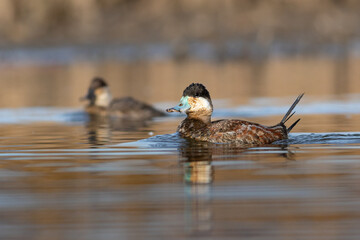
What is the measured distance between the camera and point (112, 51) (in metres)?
40.1

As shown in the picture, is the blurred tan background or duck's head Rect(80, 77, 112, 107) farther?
the blurred tan background

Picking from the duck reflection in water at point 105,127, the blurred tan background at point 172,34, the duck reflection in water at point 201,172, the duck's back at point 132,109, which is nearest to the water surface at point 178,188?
the duck reflection in water at point 201,172

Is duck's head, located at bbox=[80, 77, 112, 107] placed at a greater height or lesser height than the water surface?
greater

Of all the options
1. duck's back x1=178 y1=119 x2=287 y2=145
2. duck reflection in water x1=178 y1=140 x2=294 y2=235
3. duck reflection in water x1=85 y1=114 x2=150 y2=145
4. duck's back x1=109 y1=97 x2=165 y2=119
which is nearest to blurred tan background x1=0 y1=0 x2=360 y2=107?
duck's back x1=109 y1=97 x2=165 y2=119

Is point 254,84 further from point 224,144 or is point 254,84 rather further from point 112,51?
point 112,51

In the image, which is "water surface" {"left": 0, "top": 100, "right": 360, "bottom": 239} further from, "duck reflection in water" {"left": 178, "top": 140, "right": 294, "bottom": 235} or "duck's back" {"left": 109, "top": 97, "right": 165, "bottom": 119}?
"duck's back" {"left": 109, "top": 97, "right": 165, "bottom": 119}

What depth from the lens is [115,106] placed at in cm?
1700

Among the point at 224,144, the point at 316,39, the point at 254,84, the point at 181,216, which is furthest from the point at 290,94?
the point at 316,39

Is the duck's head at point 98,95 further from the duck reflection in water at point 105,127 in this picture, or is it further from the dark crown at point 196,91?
the dark crown at point 196,91

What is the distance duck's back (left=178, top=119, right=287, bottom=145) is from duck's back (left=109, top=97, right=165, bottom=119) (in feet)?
18.7

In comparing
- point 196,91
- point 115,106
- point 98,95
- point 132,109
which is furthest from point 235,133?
point 98,95

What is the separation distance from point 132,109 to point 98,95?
2097 mm

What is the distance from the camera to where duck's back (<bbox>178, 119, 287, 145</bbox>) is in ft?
33.5

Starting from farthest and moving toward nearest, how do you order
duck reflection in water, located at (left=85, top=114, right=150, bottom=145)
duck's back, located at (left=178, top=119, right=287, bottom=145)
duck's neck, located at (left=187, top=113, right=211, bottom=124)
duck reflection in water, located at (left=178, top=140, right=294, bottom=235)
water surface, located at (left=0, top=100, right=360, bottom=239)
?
duck reflection in water, located at (left=85, top=114, right=150, bottom=145)
duck's neck, located at (left=187, top=113, right=211, bottom=124)
duck's back, located at (left=178, top=119, right=287, bottom=145)
duck reflection in water, located at (left=178, top=140, right=294, bottom=235)
water surface, located at (left=0, top=100, right=360, bottom=239)
